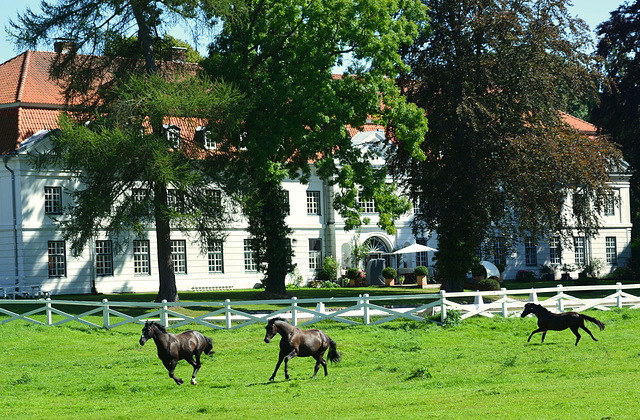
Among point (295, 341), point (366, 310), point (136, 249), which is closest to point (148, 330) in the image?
point (295, 341)

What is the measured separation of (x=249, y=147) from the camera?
33938mm

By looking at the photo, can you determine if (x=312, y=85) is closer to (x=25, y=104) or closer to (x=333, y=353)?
(x=25, y=104)

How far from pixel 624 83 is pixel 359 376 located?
34.8m

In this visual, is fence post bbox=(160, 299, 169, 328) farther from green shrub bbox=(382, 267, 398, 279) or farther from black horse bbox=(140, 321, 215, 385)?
green shrub bbox=(382, 267, 398, 279)

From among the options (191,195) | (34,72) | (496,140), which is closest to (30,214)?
(34,72)

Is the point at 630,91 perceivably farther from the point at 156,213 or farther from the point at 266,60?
the point at 156,213

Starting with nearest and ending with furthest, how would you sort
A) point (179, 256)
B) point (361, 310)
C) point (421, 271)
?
point (361, 310) < point (179, 256) < point (421, 271)

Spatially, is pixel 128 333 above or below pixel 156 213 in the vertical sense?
below

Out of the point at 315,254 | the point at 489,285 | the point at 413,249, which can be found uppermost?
the point at 413,249

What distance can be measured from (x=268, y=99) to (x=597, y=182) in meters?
14.3

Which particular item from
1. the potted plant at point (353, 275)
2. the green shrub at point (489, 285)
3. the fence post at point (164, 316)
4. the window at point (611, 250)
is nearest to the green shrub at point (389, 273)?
the potted plant at point (353, 275)

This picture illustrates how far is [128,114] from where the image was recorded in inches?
1235

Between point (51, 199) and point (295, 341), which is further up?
point (51, 199)

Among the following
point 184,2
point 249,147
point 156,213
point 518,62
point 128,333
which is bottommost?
point 128,333
